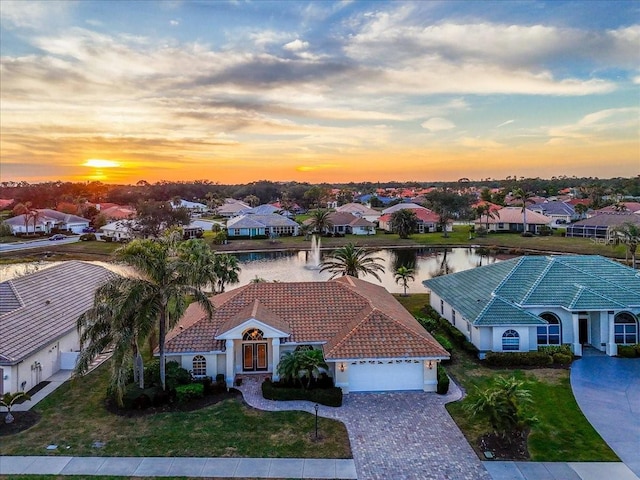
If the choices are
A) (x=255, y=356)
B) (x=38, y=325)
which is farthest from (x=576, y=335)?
(x=38, y=325)

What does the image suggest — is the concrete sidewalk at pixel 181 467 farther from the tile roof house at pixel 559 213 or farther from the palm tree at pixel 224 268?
the tile roof house at pixel 559 213

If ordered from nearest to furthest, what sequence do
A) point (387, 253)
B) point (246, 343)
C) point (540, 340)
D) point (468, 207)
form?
1. point (246, 343)
2. point (540, 340)
3. point (387, 253)
4. point (468, 207)

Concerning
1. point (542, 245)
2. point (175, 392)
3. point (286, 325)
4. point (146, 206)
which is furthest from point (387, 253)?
point (175, 392)

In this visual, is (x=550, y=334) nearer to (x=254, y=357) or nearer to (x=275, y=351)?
(x=275, y=351)

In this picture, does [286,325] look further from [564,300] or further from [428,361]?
[564,300]

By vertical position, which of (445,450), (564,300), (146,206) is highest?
(146,206)

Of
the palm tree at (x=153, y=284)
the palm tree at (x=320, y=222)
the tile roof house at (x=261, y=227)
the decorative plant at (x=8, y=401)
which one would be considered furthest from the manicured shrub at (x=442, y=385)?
the tile roof house at (x=261, y=227)
